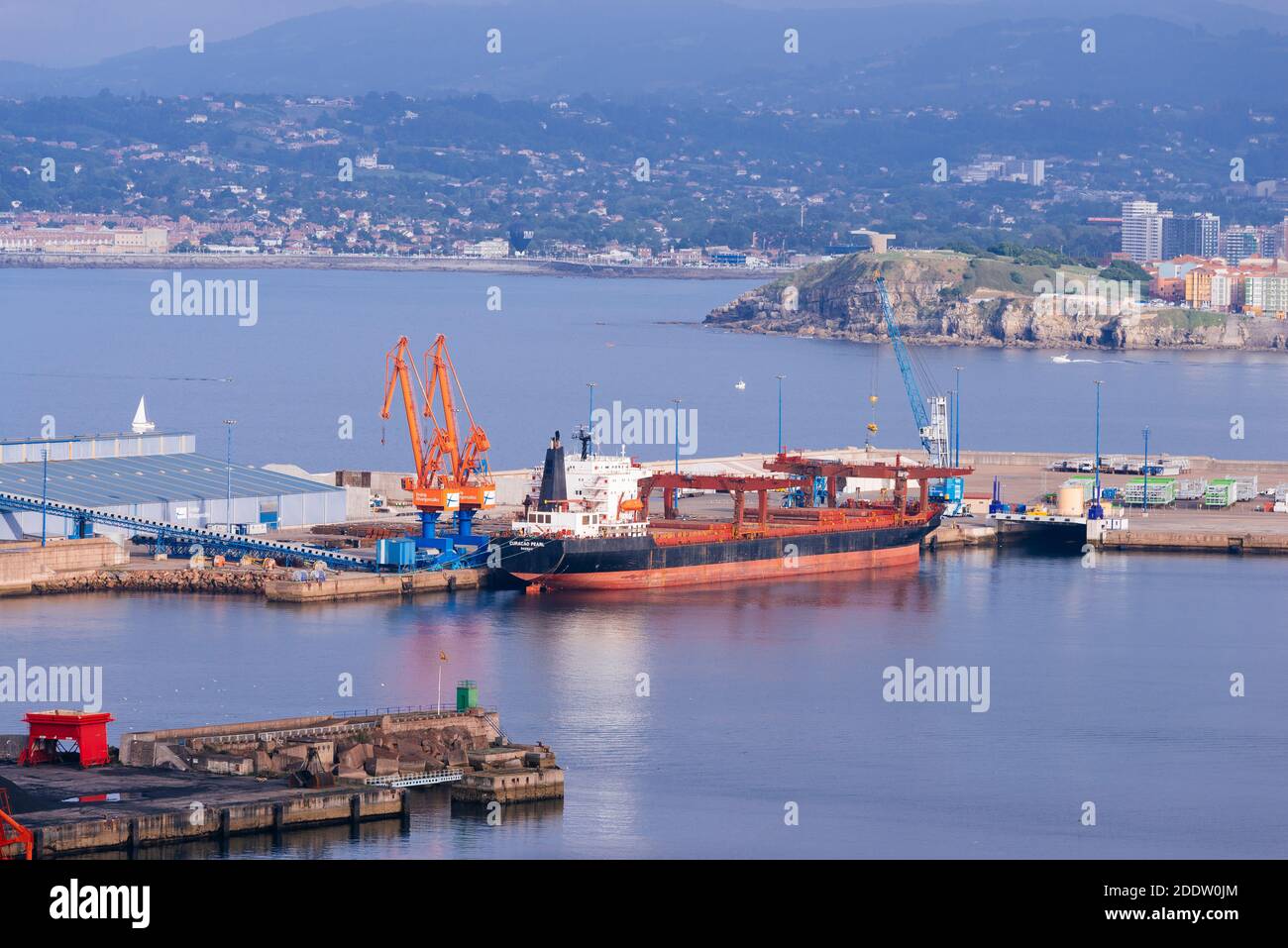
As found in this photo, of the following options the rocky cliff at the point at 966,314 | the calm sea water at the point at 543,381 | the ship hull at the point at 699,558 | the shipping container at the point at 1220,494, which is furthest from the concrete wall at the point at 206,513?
the rocky cliff at the point at 966,314

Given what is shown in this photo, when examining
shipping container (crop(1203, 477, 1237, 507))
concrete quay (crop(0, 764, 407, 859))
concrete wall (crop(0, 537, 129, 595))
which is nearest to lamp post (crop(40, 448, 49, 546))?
concrete wall (crop(0, 537, 129, 595))

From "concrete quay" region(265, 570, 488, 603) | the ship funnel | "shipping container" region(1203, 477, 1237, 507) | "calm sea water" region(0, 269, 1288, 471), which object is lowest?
"concrete quay" region(265, 570, 488, 603)

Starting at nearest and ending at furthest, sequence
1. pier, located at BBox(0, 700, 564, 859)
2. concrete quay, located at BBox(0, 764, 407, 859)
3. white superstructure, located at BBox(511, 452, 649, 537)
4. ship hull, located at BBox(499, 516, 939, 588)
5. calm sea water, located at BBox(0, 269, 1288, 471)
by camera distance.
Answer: concrete quay, located at BBox(0, 764, 407, 859) → pier, located at BBox(0, 700, 564, 859) → ship hull, located at BBox(499, 516, 939, 588) → white superstructure, located at BBox(511, 452, 649, 537) → calm sea water, located at BBox(0, 269, 1288, 471)

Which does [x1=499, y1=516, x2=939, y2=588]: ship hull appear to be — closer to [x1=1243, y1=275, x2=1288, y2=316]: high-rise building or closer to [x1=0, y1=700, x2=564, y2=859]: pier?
[x1=0, y1=700, x2=564, y2=859]: pier

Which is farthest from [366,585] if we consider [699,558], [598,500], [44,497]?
[699,558]

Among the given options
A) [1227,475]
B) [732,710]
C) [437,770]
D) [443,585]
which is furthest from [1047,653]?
[1227,475]

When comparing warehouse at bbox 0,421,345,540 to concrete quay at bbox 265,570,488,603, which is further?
warehouse at bbox 0,421,345,540
